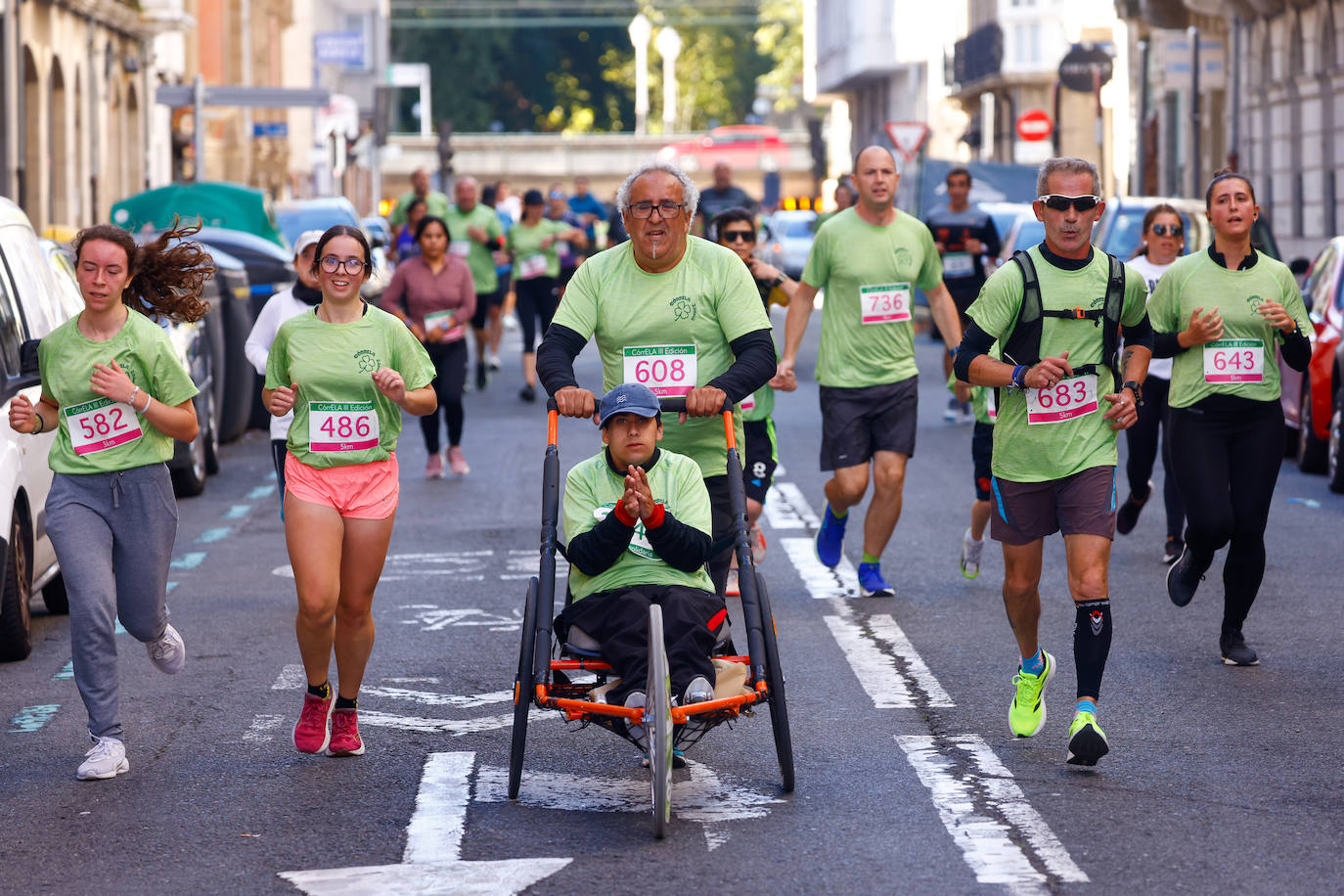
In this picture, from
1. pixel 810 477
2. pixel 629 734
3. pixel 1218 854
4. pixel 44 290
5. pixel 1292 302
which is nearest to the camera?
pixel 1218 854

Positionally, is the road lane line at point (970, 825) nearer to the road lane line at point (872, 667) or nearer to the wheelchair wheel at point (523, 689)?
the road lane line at point (872, 667)

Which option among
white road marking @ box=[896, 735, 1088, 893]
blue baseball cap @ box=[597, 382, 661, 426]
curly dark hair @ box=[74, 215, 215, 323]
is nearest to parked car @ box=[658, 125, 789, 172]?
curly dark hair @ box=[74, 215, 215, 323]

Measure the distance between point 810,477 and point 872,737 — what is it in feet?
26.3

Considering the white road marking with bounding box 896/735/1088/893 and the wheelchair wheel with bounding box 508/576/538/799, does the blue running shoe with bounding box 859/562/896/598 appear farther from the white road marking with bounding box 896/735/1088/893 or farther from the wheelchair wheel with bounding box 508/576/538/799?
the wheelchair wheel with bounding box 508/576/538/799

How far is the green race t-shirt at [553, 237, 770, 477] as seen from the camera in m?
7.24

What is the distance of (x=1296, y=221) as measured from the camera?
34.7m

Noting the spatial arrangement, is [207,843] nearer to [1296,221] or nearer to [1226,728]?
[1226,728]

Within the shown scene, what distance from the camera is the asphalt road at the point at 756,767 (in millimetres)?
5969

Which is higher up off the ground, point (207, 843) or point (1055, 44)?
point (1055, 44)

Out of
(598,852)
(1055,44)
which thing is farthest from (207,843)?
(1055,44)

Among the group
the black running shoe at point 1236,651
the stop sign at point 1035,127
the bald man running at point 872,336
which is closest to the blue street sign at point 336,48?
the stop sign at point 1035,127

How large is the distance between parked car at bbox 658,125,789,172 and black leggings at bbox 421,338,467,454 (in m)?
71.3

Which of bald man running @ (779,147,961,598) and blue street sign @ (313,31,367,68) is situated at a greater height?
blue street sign @ (313,31,367,68)

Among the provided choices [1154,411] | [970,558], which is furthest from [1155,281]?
[970,558]
